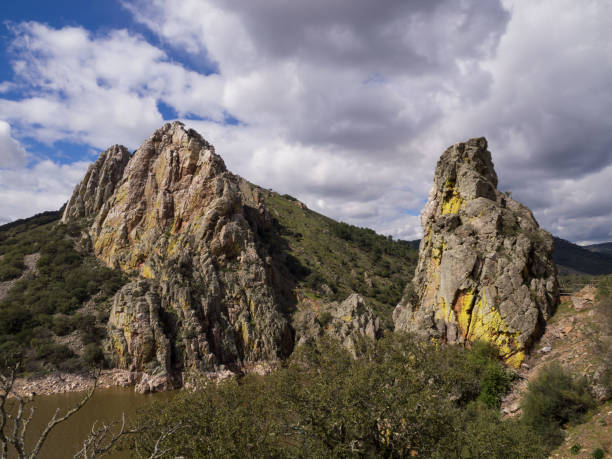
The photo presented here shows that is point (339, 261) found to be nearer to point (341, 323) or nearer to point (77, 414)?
point (341, 323)

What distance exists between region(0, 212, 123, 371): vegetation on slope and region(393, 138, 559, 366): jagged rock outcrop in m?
41.7

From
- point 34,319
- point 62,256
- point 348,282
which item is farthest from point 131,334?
point 348,282

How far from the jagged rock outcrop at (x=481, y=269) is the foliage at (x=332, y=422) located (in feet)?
44.0

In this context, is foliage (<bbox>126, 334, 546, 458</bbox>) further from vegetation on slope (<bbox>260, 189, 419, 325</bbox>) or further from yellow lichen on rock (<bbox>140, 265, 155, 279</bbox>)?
vegetation on slope (<bbox>260, 189, 419, 325</bbox>)

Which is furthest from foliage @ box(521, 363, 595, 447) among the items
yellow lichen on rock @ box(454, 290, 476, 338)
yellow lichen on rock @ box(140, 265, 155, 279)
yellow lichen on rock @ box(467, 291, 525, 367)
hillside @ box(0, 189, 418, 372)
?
yellow lichen on rock @ box(140, 265, 155, 279)

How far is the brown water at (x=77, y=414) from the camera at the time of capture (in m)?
25.0

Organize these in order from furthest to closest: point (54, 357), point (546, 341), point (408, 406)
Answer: point (54, 357), point (546, 341), point (408, 406)

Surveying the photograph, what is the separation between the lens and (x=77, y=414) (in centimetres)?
3203

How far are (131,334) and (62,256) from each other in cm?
2565

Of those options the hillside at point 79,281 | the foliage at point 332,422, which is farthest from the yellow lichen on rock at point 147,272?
the foliage at point 332,422

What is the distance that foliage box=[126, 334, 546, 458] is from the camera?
15.0 m

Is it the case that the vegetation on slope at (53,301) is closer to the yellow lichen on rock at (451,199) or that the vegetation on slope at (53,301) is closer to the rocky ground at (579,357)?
the rocky ground at (579,357)

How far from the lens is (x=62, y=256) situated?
56219mm

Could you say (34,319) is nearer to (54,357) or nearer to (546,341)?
(54,357)
